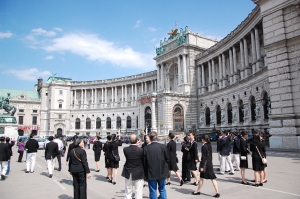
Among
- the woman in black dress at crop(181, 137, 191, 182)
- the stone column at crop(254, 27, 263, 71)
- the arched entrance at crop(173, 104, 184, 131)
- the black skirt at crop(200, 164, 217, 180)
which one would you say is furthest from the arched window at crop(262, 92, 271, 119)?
the black skirt at crop(200, 164, 217, 180)

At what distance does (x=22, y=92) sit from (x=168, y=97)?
65.3m

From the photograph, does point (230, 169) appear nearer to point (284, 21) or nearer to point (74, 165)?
point (74, 165)

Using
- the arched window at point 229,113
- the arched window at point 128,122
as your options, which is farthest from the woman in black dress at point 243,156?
the arched window at point 128,122

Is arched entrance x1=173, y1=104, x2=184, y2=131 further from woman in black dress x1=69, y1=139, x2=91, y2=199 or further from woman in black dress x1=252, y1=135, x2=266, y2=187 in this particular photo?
woman in black dress x1=69, y1=139, x2=91, y2=199

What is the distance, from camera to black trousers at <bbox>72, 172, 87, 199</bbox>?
801 centimetres

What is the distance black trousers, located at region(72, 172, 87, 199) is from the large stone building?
20249mm

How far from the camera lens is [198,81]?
5666 cm

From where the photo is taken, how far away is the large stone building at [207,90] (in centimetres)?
2311

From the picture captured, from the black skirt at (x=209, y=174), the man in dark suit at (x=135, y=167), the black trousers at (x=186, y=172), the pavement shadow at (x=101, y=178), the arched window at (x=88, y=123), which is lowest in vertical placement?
the pavement shadow at (x=101, y=178)

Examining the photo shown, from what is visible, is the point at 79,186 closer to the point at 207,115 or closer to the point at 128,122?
the point at 207,115

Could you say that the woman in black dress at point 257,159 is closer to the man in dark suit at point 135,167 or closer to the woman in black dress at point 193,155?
the woman in black dress at point 193,155

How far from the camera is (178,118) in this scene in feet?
177

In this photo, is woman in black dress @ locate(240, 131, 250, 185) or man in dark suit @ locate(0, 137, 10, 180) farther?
man in dark suit @ locate(0, 137, 10, 180)

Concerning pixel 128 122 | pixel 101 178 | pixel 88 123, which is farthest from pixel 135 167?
pixel 88 123
